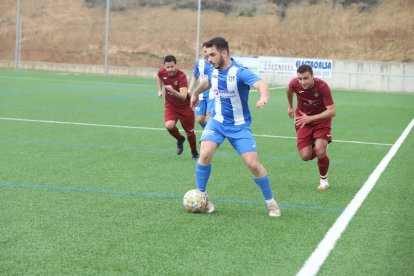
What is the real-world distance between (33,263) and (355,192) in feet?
16.1

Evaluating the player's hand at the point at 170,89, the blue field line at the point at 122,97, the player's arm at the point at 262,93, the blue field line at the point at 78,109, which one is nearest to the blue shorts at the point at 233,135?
the player's arm at the point at 262,93

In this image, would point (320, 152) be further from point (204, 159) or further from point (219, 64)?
point (219, 64)

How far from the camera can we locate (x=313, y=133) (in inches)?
394

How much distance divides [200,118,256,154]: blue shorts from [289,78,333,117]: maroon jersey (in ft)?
6.69

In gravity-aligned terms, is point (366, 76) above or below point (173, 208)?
above

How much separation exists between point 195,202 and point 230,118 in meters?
1.01

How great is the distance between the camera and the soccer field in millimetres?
5715

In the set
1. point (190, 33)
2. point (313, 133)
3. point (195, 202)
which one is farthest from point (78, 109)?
point (190, 33)

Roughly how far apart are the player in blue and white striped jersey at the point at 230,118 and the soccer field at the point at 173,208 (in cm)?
39

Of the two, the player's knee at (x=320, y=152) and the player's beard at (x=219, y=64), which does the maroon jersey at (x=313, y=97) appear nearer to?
the player's knee at (x=320, y=152)

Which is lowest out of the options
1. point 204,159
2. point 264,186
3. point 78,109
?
point 78,109

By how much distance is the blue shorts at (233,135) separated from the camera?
7715 mm

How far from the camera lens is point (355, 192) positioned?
9227 millimetres

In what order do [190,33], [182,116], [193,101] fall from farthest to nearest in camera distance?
[190,33] < [182,116] < [193,101]
